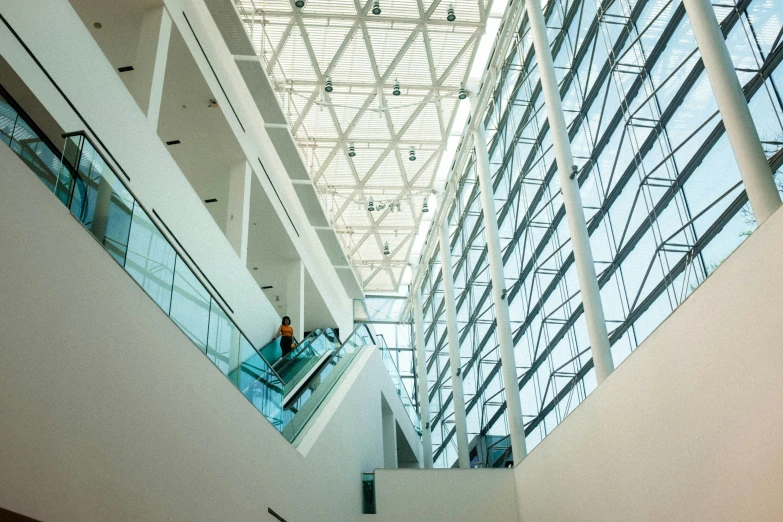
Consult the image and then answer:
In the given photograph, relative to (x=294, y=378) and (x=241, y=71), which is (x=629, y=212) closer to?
(x=294, y=378)

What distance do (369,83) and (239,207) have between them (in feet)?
35.2

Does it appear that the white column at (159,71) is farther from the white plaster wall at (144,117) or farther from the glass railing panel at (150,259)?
the glass railing panel at (150,259)

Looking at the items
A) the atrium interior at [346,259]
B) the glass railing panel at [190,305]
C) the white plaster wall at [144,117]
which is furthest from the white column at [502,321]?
the glass railing panel at [190,305]

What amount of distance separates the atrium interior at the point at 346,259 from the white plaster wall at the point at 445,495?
55mm

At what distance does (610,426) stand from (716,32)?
636 centimetres

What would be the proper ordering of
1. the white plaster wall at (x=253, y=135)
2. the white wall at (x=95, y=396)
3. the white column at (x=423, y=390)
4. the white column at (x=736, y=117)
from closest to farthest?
the white wall at (x=95, y=396) → the white column at (x=736, y=117) → the white plaster wall at (x=253, y=135) → the white column at (x=423, y=390)

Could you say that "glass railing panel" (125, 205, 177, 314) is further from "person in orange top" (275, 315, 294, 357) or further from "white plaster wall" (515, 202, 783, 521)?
"person in orange top" (275, 315, 294, 357)

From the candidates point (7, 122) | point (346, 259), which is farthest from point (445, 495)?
point (346, 259)

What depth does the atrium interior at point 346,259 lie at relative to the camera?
6387mm

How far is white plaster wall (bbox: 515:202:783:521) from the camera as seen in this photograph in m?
8.23

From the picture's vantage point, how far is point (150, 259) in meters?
7.91

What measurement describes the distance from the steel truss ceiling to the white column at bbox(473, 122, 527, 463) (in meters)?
4.88

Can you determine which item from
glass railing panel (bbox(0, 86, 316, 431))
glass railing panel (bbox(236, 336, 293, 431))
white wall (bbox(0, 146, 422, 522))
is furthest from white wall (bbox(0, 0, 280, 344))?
white wall (bbox(0, 146, 422, 522))

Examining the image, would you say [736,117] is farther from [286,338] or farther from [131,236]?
[286,338]
